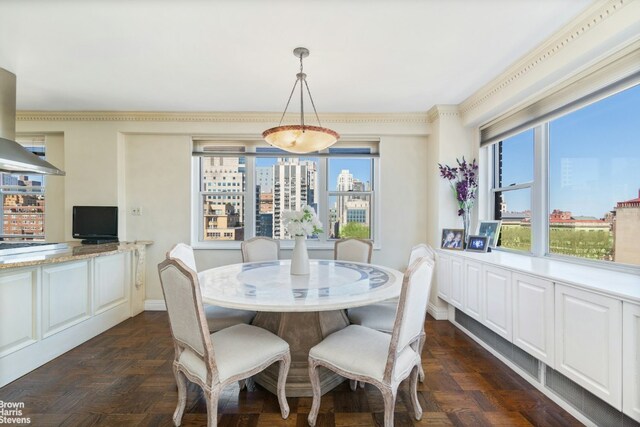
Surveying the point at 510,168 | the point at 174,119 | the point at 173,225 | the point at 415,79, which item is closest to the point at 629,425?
the point at 510,168

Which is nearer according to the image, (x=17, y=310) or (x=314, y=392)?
(x=314, y=392)

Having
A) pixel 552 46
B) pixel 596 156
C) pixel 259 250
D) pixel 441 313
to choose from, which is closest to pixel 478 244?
pixel 441 313

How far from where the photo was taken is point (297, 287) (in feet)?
6.32

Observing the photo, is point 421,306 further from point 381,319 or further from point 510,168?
point 510,168

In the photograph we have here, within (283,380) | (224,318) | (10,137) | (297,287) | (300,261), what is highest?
(10,137)

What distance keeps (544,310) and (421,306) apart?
0.94 meters

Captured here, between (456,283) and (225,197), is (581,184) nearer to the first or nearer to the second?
(456,283)

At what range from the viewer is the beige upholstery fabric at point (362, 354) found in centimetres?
151

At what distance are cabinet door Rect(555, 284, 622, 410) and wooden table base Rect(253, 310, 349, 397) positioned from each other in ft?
4.63

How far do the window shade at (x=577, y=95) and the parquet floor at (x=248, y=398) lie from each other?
6.91 ft

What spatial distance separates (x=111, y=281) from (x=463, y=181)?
4.10 metres

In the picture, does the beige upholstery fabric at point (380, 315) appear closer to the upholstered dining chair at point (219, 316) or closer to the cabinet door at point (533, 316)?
the cabinet door at point (533, 316)

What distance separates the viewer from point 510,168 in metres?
3.03

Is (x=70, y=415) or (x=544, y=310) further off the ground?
(x=544, y=310)
